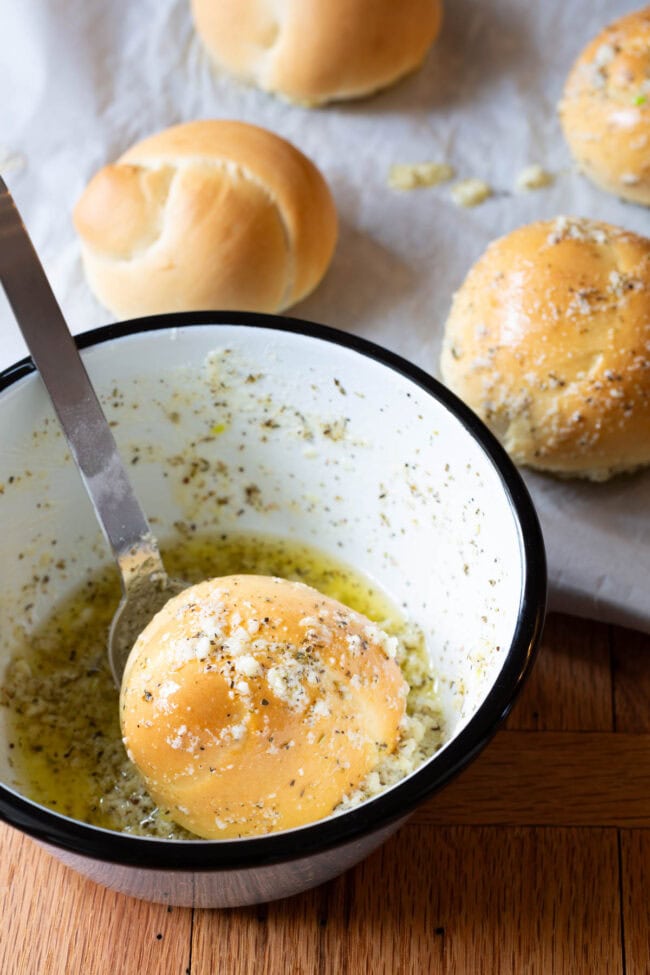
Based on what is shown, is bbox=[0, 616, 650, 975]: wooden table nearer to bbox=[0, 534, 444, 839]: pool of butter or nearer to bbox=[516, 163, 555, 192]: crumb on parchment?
bbox=[0, 534, 444, 839]: pool of butter

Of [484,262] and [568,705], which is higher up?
[484,262]

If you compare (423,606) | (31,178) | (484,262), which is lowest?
(423,606)

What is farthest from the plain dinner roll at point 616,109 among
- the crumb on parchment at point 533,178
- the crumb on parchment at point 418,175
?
the crumb on parchment at point 418,175

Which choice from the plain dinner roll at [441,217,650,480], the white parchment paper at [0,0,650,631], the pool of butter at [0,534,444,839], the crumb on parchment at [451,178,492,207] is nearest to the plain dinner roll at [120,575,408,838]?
the pool of butter at [0,534,444,839]

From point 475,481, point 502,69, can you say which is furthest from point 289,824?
point 502,69

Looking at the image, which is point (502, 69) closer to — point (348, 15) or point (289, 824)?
point (348, 15)

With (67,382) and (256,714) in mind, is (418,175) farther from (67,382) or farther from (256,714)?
(256,714)
